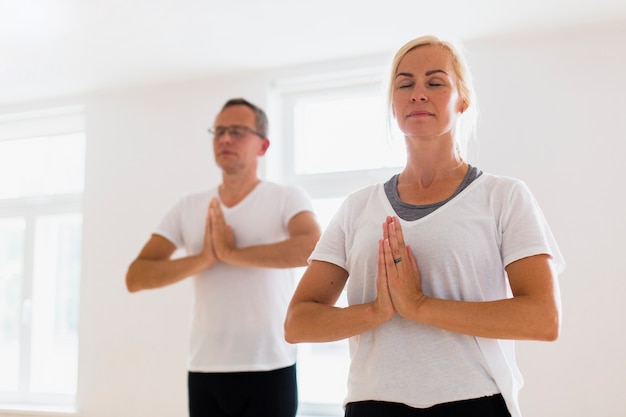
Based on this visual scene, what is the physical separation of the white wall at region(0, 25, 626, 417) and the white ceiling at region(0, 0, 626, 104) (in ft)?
0.63

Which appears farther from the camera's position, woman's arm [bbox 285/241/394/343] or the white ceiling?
the white ceiling

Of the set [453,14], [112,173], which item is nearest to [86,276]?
[112,173]

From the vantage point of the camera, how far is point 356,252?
1220 mm

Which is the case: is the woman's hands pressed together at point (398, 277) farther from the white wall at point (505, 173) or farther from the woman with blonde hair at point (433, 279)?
the white wall at point (505, 173)

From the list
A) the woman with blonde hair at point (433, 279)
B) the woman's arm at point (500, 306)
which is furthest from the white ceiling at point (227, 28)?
the woman's arm at point (500, 306)

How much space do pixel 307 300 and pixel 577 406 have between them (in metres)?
2.25

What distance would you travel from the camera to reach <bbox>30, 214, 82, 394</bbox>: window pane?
14.0ft

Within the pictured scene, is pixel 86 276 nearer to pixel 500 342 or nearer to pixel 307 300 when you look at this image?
pixel 307 300

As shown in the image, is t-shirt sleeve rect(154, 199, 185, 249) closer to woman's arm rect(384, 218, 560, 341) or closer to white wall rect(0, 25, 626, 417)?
woman's arm rect(384, 218, 560, 341)

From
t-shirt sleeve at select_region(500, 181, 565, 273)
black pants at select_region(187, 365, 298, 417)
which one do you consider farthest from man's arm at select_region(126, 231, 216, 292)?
t-shirt sleeve at select_region(500, 181, 565, 273)

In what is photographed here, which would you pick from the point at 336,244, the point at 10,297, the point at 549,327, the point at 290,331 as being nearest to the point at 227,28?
the point at 336,244

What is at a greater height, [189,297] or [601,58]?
[601,58]

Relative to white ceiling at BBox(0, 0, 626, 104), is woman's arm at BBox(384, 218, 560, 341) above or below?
below

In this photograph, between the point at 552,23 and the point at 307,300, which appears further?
the point at 552,23
